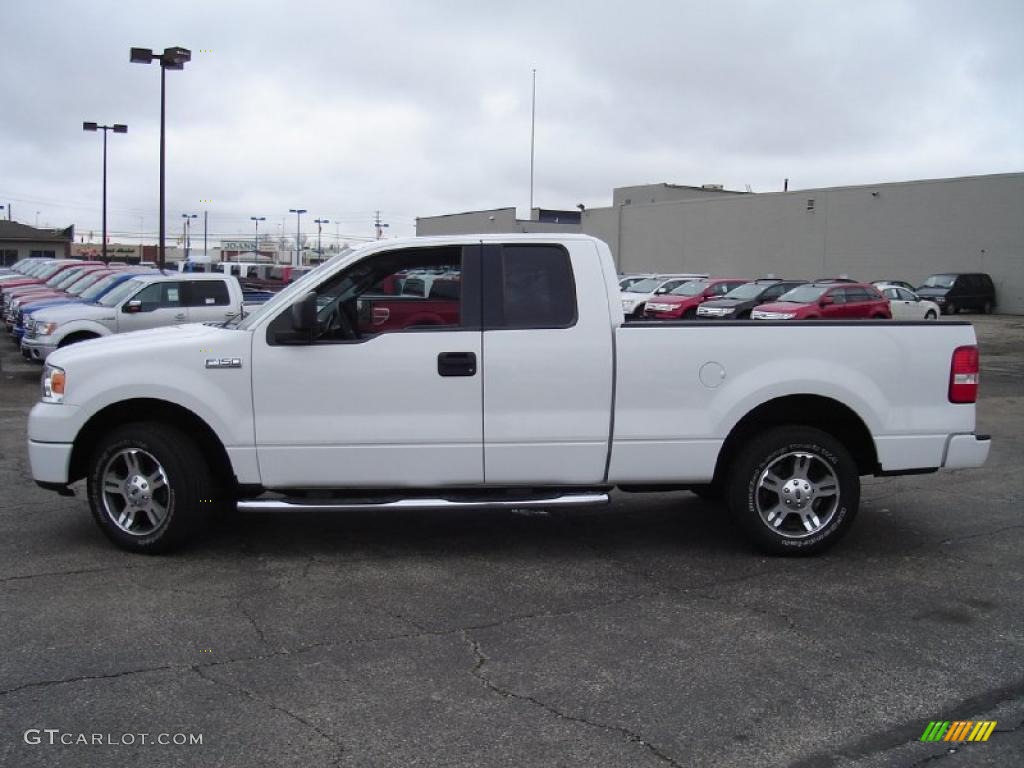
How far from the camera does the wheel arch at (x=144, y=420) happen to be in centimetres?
594

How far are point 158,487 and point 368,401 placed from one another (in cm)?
144

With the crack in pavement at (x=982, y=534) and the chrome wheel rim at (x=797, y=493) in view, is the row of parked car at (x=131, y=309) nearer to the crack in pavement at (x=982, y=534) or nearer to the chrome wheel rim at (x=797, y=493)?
the chrome wheel rim at (x=797, y=493)

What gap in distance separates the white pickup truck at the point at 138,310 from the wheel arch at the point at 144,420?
9.48 m

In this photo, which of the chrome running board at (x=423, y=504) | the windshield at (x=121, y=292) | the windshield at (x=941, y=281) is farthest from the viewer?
the windshield at (x=941, y=281)

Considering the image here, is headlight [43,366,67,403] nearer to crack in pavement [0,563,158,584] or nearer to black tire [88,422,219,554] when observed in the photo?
black tire [88,422,219,554]

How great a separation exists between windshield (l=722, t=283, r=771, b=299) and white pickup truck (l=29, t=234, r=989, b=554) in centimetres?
2530

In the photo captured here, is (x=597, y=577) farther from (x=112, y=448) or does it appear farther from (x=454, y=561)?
(x=112, y=448)

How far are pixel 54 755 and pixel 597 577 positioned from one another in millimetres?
3130

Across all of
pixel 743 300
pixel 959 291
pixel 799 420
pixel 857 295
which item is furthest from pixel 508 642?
pixel 959 291

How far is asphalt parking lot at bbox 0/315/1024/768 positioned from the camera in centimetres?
A: 371

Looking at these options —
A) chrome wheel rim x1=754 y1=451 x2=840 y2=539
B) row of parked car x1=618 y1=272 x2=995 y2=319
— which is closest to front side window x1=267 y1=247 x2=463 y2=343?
chrome wheel rim x1=754 y1=451 x2=840 y2=539

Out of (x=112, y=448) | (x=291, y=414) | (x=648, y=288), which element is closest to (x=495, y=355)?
(x=291, y=414)

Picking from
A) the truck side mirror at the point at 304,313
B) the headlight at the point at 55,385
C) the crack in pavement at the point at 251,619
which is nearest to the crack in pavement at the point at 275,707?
the crack in pavement at the point at 251,619

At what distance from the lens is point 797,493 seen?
6000 mm
